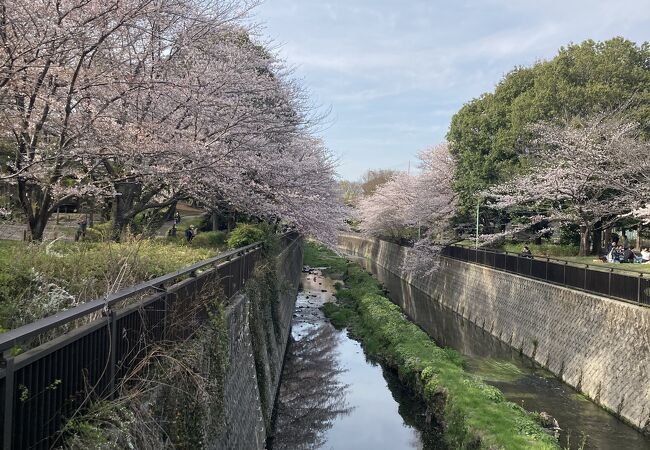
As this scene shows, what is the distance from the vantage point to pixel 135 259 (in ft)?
24.0

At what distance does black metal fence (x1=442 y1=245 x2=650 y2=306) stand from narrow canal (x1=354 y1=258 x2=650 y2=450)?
2.93 m

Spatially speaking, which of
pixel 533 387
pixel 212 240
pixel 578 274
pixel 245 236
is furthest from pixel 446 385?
pixel 212 240

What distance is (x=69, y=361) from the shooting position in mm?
3434

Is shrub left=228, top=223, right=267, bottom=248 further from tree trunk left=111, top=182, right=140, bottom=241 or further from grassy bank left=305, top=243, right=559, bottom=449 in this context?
grassy bank left=305, top=243, right=559, bottom=449

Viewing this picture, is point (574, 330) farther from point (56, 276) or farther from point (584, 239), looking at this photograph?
point (56, 276)

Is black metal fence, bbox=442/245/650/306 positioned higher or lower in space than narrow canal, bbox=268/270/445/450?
higher

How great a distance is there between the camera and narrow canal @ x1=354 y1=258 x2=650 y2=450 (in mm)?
11008

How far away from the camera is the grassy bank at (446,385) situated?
9.39 meters

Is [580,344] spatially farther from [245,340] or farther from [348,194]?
[348,194]

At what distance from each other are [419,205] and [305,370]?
2104 centimetres

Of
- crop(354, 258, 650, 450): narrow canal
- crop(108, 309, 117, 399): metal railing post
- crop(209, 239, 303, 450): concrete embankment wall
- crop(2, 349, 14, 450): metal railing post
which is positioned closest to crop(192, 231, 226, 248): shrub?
crop(209, 239, 303, 450): concrete embankment wall

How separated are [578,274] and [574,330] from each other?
1.80 meters

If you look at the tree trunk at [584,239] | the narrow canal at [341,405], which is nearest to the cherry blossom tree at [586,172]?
the tree trunk at [584,239]

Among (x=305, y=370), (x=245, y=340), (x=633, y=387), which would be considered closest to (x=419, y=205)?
(x=305, y=370)
